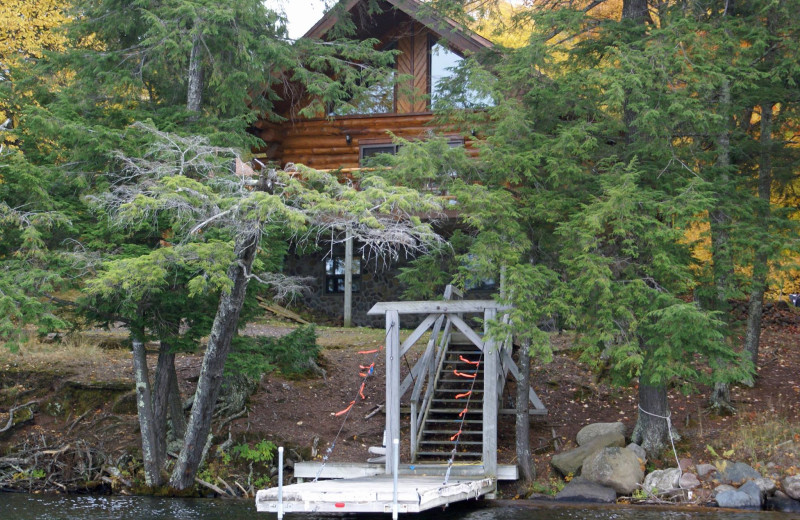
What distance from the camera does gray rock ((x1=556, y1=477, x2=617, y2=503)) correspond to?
13.4 m

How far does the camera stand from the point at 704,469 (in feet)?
44.9

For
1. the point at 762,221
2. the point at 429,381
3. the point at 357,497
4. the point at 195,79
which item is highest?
the point at 195,79

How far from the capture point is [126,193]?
12.8 m

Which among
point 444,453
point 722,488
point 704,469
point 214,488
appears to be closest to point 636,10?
point 704,469

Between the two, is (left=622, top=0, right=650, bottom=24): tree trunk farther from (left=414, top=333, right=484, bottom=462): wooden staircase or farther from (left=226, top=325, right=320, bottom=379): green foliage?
(left=226, top=325, right=320, bottom=379): green foliage

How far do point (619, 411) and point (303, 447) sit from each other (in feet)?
21.1

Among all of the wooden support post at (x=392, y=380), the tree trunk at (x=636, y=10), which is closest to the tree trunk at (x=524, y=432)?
the wooden support post at (x=392, y=380)

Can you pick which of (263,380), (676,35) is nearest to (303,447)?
(263,380)

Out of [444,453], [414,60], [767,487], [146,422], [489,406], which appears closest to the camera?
[767,487]

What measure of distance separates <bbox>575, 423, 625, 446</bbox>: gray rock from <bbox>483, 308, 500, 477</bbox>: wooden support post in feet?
7.36

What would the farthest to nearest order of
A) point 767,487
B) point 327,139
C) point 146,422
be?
point 327,139 < point 146,422 < point 767,487

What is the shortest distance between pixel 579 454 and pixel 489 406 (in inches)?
76.6

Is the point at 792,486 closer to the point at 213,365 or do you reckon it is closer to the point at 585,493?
the point at 585,493

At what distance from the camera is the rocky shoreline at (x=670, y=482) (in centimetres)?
1290
